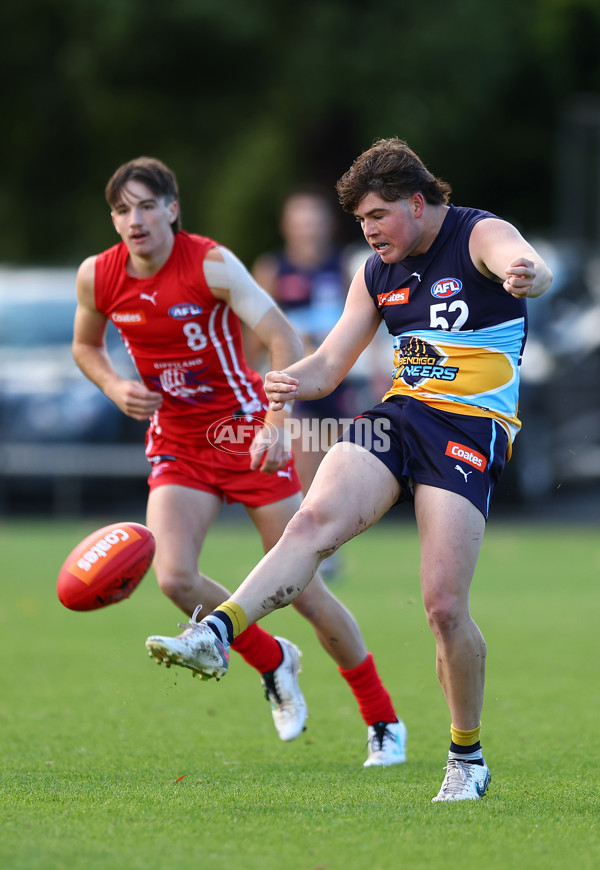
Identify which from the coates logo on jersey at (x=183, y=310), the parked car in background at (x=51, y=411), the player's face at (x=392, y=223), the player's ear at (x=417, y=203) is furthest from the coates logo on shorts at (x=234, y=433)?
the parked car in background at (x=51, y=411)

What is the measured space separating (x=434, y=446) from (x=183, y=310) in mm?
1519

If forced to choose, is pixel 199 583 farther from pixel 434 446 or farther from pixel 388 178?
pixel 388 178

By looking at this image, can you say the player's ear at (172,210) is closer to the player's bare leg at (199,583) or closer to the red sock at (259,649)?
the player's bare leg at (199,583)

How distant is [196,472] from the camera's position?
560 centimetres

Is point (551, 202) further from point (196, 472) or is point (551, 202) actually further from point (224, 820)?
point (224, 820)

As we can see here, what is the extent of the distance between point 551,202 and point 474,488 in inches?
757

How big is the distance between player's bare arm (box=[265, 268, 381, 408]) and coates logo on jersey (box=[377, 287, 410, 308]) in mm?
72

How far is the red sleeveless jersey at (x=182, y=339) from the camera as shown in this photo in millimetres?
5508

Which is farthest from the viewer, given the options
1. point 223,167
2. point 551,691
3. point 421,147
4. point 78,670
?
point 223,167

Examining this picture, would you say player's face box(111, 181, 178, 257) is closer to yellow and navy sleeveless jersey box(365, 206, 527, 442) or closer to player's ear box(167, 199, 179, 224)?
player's ear box(167, 199, 179, 224)

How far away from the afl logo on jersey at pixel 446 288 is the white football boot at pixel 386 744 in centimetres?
184

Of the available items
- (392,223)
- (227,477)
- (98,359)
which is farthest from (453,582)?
Result: (98,359)

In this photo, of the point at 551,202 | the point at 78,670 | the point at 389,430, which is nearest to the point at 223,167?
the point at 551,202

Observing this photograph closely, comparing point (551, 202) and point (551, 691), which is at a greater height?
point (551, 202)
